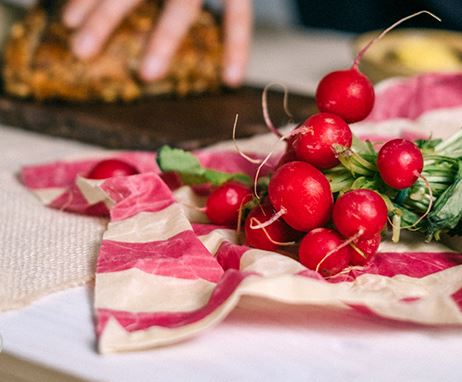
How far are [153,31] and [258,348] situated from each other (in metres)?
1.08

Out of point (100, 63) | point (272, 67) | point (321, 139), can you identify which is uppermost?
point (321, 139)

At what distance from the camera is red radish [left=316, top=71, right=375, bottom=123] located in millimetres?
855

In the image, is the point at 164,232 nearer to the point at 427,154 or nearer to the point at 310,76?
the point at 427,154

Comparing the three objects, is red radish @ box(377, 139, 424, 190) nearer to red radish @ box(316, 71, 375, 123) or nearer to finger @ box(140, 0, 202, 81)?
red radish @ box(316, 71, 375, 123)

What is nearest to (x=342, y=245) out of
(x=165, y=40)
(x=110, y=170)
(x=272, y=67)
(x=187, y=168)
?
(x=187, y=168)

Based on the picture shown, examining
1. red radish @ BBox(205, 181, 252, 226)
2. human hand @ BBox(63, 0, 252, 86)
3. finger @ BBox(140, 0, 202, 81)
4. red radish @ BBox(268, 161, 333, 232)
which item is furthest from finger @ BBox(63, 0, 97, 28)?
red radish @ BBox(268, 161, 333, 232)

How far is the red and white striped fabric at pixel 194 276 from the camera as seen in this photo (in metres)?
0.67

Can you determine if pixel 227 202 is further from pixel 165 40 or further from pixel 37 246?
pixel 165 40

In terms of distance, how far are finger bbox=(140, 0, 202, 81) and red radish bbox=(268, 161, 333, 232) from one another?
86 centimetres

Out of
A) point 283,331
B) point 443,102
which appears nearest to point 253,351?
point 283,331

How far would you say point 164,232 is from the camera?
0.85m

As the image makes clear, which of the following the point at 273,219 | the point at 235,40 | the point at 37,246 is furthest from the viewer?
the point at 235,40

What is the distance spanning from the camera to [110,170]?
1.04m

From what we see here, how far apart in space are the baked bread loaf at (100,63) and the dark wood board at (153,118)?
3cm
